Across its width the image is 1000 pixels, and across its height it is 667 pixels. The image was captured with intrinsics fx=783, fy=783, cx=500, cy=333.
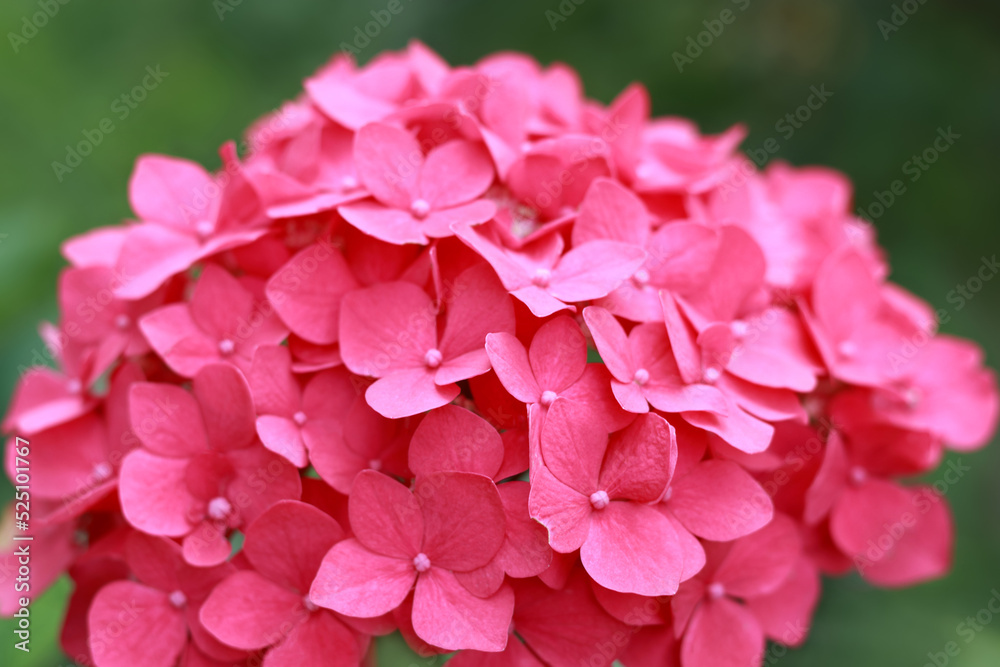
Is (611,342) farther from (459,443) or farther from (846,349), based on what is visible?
(846,349)

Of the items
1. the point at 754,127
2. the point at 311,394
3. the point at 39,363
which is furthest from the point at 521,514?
the point at 754,127

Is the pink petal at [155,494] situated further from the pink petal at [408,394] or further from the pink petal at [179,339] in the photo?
the pink petal at [408,394]

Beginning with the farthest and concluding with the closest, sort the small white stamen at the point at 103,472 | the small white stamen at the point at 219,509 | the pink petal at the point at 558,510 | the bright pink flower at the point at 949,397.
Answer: the bright pink flower at the point at 949,397 → the small white stamen at the point at 103,472 → the small white stamen at the point at 219,509 → the pink petal at the point at 558,510

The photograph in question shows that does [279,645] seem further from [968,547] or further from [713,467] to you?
[968,547]

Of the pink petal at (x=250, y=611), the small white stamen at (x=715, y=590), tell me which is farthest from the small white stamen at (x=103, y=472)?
the small white stamen at (x=715, y=590)

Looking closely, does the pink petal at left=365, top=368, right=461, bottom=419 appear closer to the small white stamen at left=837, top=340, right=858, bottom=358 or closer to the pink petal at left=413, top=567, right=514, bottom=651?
the pink petal at left=413, top=567, right=514, bottom=651

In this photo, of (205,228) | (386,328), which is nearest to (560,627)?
(386,328)

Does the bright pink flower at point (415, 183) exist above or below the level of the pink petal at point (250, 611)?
above

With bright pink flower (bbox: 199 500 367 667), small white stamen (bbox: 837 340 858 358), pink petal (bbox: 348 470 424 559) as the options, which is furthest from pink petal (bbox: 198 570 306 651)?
small white stamen (bbox: 837 340 858 358)
